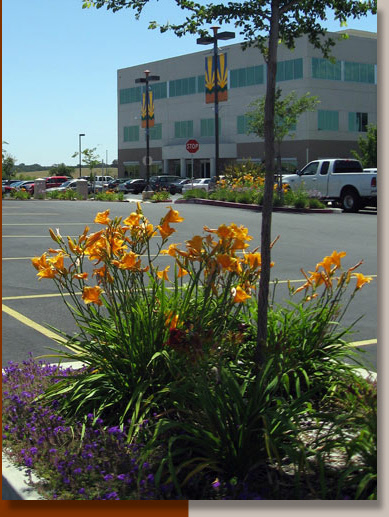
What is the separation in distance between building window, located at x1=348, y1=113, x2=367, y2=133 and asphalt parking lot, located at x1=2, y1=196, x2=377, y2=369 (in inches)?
1615

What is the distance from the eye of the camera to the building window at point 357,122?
66.0 metres

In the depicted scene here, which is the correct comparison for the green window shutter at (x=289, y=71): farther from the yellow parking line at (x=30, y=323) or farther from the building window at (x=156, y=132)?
the yellow parking line at (x=30, y=323)

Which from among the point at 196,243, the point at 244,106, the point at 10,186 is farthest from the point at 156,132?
the point at 196,243

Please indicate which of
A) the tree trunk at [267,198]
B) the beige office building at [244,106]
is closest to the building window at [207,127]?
the beige office building at [244,106]

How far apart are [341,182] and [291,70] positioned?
38.0 meters

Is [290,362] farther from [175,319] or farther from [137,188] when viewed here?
[137,188]

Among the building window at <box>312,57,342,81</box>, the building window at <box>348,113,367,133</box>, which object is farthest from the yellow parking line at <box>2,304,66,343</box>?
the building window at <box>348,113,367,133</box>

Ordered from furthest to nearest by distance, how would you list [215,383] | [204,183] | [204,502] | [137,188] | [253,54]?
[253,54], [137,188], [204,183], [215,383], [204,502]

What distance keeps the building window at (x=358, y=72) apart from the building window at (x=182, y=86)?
54.5ft

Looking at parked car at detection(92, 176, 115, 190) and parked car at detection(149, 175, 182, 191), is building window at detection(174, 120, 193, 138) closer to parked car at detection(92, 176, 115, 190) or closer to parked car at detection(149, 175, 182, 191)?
parked car at detection(92, 176, 115, 190)

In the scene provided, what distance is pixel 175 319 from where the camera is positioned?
4406mm

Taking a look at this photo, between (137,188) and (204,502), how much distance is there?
5743 cm

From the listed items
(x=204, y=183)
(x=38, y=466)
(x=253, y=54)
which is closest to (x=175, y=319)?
(x=38, y=466)

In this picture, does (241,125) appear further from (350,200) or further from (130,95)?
(350,200)
